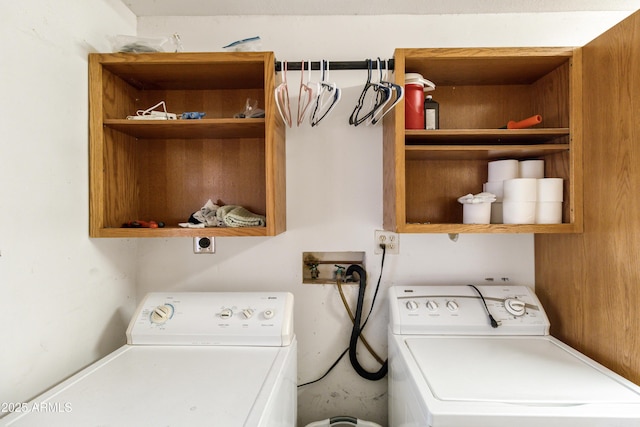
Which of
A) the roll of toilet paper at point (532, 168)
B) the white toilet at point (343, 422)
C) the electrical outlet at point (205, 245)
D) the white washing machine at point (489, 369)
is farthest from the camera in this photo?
the electrical outlet at point (205, 245)

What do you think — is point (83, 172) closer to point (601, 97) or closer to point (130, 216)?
point (130, 216)

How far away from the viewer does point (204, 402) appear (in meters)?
0.91

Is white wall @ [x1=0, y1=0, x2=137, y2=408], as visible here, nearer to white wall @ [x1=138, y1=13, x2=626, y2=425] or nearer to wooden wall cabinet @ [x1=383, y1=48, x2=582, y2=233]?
white wall @ [x1=138, y1=13, x2=626, y2=425]

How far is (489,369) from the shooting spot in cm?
108

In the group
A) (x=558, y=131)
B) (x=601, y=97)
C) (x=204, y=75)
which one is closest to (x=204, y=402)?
(x=204, y=75)

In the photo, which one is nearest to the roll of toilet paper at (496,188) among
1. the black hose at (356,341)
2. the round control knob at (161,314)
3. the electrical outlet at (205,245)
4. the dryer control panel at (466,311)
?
the dryer control panel at (466,311)

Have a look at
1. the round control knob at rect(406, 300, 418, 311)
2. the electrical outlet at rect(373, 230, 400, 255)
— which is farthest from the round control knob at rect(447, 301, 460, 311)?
the electrical outlet at rect(373, 230, 400, 255)

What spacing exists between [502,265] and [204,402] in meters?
1.39

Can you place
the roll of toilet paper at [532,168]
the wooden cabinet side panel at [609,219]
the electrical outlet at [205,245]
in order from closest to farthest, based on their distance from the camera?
the wooden cabinet side panel at [609,219] < the roll of toilet paper at [532,168] < the electrical outlet at [205,245]

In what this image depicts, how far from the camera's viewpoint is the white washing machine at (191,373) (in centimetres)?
87

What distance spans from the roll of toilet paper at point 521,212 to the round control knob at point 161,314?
1.41 meters

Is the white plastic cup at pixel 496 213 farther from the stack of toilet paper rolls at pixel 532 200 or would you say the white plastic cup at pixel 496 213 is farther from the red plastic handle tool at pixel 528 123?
the red plastic handle tool at pixel 528 123

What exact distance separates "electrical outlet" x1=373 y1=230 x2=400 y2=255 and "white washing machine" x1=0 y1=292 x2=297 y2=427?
0.49 meters

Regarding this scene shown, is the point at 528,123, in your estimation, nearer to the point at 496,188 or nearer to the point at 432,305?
the point at 496,188
